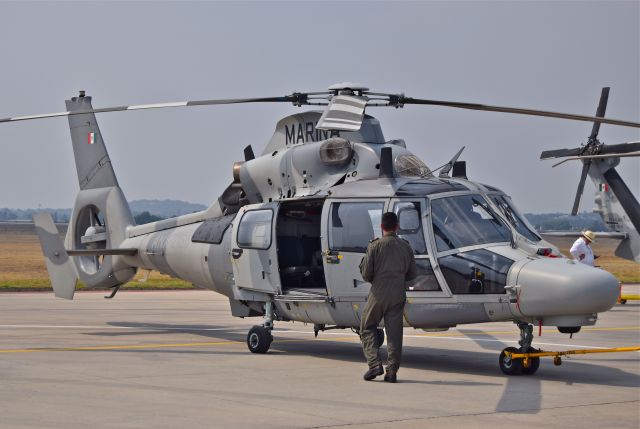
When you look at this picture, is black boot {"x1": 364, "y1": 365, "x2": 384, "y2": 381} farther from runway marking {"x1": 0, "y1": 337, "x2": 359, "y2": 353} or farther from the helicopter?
the helicopter

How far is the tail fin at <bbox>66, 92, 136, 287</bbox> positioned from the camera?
18109mm

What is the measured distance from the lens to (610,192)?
35438 millimetres

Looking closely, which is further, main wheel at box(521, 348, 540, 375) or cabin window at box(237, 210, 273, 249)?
cabin window at box(237, 210, 273, 249)

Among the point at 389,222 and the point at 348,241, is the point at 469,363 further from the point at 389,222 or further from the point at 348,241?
the point at 389,222

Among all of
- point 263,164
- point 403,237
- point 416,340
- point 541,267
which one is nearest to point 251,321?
point 416,340

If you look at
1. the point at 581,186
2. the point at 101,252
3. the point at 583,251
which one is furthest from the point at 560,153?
the point at 101,252

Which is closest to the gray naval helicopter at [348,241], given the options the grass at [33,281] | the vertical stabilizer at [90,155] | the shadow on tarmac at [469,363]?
the shadow on tarmac at [469,363]

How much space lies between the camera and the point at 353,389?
996 centimetres

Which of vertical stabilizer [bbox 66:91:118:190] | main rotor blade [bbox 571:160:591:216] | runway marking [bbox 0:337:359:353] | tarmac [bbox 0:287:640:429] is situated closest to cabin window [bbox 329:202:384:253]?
tarmac [bbox 0:287:640:429]

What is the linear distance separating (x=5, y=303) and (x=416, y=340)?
12324 mm

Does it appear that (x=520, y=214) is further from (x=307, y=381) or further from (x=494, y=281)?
(x=307, y=381)

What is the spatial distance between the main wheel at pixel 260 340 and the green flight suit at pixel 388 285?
2.95 m

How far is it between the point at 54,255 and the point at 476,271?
336 inches

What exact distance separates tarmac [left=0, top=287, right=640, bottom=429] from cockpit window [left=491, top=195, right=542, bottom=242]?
166 centimetres
